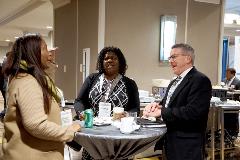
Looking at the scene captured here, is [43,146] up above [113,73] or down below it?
below

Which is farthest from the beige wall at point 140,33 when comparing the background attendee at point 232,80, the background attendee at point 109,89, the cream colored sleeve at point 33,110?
the cream colored sleeve at point 33,110

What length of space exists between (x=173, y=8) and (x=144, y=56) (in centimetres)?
90

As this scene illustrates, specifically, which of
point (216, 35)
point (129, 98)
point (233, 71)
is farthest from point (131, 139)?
point (233, 71)

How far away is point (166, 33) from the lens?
4879 millimetres

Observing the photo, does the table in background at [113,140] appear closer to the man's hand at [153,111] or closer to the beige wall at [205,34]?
the man's hand at [153,111]

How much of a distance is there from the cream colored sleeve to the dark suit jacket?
108 centimetres

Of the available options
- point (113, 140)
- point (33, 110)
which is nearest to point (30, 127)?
point (33, 110)

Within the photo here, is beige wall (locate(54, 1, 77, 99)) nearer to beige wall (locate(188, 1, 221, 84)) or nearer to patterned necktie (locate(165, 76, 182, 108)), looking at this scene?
beige wall (locate(188, 1, 221, 84))

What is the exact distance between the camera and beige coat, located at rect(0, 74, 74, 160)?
1.58 metres

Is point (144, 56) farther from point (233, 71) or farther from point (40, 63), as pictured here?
point (233, 71)

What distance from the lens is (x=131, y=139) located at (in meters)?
2.16

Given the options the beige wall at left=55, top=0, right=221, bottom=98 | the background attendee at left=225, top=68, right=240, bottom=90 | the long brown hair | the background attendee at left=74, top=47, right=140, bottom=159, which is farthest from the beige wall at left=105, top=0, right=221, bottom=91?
the long brown hair

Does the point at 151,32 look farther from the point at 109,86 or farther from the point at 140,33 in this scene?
the point at 109,86

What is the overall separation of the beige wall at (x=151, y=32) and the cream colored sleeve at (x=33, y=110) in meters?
2.99
